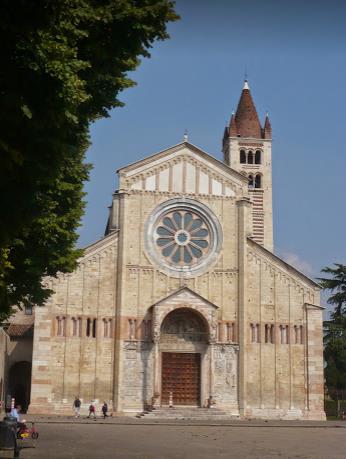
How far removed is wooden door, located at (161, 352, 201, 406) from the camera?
41812 mm

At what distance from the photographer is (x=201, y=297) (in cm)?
4147

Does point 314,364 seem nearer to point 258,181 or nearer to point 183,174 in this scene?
point 183,174

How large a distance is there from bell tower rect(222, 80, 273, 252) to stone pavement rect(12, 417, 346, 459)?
1003 inches

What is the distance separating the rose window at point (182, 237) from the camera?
43.1m

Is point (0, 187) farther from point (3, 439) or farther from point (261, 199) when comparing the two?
point (261, 199)

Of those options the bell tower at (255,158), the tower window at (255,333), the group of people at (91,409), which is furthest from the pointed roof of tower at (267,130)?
the group of people at (91,409)

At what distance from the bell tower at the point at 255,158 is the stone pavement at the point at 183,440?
25477 millimetres

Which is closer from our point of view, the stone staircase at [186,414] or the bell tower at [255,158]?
the stone staircase at [186,414]

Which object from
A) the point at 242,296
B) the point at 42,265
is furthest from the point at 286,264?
the point at 42,265

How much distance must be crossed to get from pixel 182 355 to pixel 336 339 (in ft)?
46.5

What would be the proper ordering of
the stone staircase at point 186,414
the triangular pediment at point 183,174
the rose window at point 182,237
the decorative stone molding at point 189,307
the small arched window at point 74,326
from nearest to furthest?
the stone staircase at point 186,414
the small arched window at point 74,326
the decorative stone molding at point 189,307
the rose window at point 182,237
the triangular pediment at point 183,174

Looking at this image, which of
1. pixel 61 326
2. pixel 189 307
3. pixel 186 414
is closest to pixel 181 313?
pixel 189 307

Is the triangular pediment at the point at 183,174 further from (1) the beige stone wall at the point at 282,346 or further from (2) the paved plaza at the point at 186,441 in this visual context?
(2) the paved plaza at the point at 186,441

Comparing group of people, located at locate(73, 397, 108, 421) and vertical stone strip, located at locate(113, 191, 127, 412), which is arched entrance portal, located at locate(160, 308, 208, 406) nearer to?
vertical stone strip, located at locate(113, 191, 127, 412)
